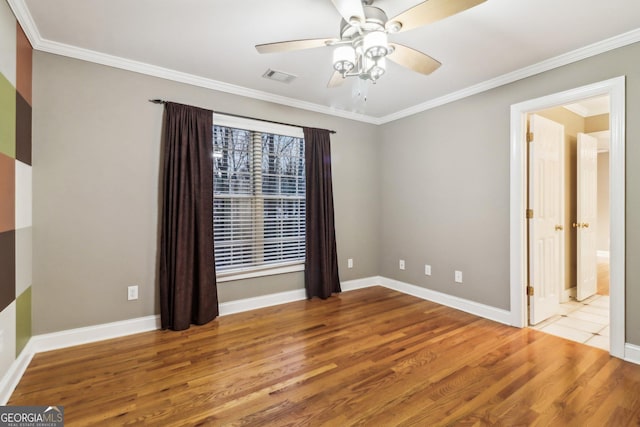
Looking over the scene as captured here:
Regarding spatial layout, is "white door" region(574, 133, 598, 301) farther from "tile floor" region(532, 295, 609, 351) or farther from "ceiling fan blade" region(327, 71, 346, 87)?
"ceiling fan blade" region(327, 71, 346, 87)

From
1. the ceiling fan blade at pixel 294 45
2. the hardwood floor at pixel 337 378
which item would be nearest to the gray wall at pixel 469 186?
the hardwood floor at pixel 337 378

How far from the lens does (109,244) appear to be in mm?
2854

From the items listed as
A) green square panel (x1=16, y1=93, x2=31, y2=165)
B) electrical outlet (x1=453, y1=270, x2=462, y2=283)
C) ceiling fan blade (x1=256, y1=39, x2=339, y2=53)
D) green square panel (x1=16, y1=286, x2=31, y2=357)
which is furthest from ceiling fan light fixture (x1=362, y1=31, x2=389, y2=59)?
green square panel (x1=16, y1=286, x2=31, y2=357)

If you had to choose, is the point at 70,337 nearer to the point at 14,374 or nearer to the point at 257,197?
the point at 14,374

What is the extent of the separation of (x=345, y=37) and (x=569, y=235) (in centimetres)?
412

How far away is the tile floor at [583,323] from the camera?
2.86 meters

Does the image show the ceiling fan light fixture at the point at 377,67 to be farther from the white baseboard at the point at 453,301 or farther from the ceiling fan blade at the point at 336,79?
the white baseboard at the point at 453,301

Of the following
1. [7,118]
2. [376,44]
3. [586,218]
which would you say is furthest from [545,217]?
[7,118]

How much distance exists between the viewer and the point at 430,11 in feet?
5.24

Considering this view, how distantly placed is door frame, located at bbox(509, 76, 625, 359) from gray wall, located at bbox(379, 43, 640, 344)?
5 centimetres

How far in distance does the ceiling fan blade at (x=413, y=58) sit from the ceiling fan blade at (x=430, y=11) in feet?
0.75

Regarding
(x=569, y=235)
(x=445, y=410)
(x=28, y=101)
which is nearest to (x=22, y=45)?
(x=28, y=101)

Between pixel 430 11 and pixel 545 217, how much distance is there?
279cm

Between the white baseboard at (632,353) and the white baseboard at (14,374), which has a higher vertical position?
the white baseboard at (14,374)
